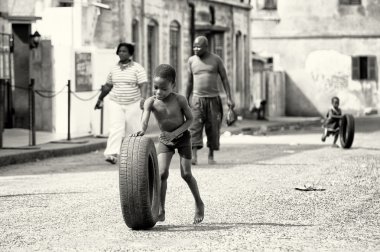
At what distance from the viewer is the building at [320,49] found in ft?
142

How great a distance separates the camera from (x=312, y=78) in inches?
1720

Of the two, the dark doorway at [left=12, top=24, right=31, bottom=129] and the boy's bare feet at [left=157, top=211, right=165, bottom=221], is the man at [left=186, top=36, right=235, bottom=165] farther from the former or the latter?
the dark doorway at [left=12, top=24, right=31, bottom=129]

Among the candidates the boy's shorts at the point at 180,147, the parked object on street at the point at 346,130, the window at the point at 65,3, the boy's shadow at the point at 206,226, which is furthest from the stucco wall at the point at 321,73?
the boy's shadow at the point at 206,226

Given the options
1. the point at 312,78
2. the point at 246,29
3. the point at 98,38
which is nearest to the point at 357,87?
the point at 312,78

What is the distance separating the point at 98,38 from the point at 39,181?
12296mm

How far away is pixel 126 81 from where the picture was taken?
16484 millimetres

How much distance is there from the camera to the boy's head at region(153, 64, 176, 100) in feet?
32.2

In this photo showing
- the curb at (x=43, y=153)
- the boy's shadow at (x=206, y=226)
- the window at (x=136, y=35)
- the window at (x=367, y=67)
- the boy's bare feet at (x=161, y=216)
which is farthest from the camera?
the window at (x=367, y=67)

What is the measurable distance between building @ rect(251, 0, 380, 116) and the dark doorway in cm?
1891

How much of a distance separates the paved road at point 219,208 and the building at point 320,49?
83.8ft

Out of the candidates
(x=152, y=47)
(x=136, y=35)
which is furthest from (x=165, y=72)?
(x=152, y=47)

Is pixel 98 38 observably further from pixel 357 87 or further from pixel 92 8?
pixel 357 87

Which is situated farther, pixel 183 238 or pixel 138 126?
pixel 138 126

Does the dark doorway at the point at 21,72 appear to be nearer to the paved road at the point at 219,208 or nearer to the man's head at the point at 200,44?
the paved road at the point at 219,208
